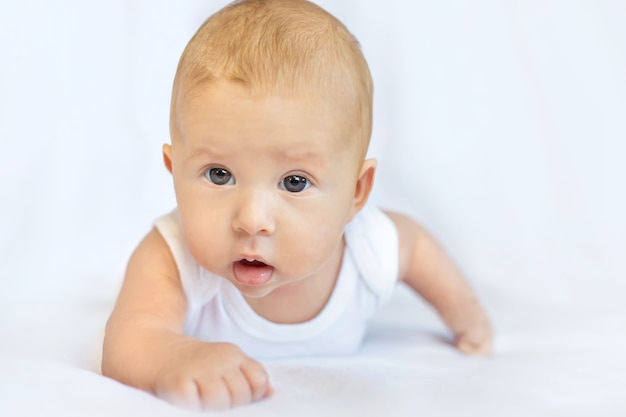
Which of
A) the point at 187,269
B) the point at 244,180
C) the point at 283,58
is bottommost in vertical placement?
the point at 187,269

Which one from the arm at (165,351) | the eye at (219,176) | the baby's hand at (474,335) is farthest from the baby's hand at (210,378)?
the baby's hand at (474,335)

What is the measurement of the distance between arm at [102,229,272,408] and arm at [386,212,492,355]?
1.51ft

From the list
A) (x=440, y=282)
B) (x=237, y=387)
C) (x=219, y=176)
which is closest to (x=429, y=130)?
(x=440, y=282)

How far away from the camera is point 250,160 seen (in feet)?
4.33

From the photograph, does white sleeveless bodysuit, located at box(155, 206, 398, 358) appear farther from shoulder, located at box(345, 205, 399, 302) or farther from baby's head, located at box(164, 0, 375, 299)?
baby's head, located at box(164, 0, 375, 299)

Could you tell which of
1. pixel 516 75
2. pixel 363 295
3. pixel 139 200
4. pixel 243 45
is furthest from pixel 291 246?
pixel 516 75

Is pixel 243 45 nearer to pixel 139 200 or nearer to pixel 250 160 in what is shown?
pixel 250 160

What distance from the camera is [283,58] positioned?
133cm

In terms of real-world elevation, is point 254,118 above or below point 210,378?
above

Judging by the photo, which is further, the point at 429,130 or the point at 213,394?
the point at 429,130

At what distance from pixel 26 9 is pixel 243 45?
1019 mm

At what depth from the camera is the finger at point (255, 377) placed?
4.30ft

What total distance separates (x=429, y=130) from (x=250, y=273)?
98 centimetres

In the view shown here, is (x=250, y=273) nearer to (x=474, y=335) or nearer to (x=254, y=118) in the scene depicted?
(x=254, y=118)
